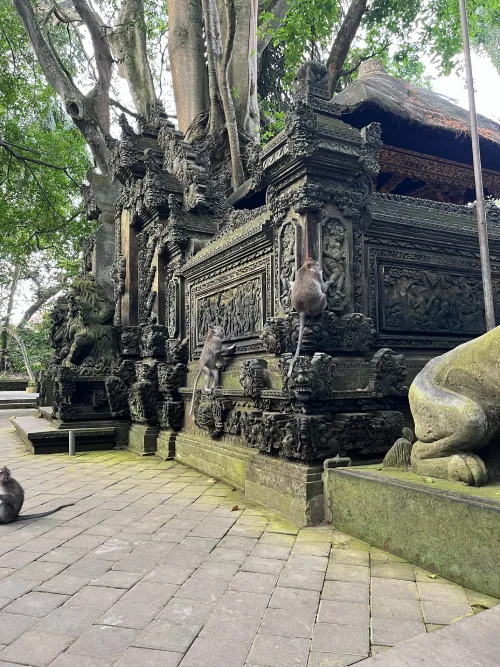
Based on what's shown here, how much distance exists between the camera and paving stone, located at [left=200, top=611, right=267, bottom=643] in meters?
2.47

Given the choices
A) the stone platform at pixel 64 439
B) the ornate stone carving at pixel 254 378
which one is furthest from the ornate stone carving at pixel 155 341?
the ornate stone carving at pixel 254 378

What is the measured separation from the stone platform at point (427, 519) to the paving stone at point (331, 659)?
1.05 m

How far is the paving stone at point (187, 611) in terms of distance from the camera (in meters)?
2.65

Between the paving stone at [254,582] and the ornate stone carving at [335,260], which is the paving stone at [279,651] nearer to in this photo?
the paving stone at [254,582]

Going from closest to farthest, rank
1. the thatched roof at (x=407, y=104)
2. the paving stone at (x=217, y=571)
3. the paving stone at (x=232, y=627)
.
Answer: the paving stone at (x=232, y=627) < the paving stone at (x=217, y=571) < the thatched roof at (x=407, y=104)

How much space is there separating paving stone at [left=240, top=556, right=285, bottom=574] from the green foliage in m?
16.7

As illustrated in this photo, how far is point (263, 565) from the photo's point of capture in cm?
342

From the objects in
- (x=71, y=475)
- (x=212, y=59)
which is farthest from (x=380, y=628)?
(x=212, y=59)

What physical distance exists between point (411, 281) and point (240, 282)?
216 cm

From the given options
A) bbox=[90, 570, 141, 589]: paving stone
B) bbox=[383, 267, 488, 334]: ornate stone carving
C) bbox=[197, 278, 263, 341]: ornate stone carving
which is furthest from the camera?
bbox=[197, 278, 263, 341]: ornate stone carving

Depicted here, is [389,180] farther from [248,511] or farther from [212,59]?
[248,511]

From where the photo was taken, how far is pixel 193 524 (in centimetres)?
438

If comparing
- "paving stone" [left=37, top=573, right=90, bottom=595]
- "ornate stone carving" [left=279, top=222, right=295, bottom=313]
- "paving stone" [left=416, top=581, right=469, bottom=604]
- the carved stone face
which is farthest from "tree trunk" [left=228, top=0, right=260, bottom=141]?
"paving stone" [left=416, top=581, right=469, bottom=604]

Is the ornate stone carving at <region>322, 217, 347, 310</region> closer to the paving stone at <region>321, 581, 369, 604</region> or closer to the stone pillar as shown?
the paving stone at <region>321, 581, 369, 604</region>
